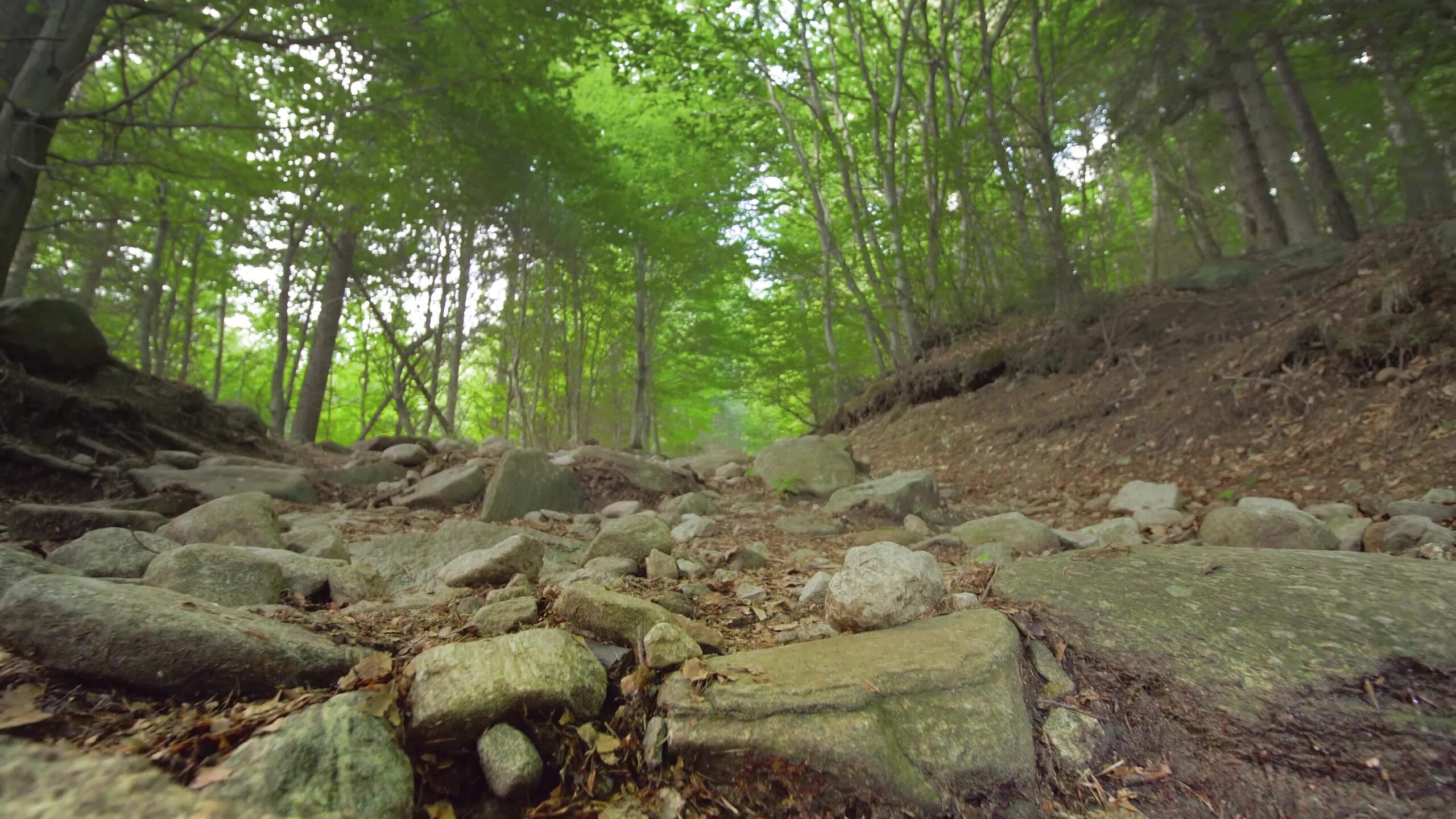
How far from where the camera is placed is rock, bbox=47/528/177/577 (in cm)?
238

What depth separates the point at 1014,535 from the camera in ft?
12.0

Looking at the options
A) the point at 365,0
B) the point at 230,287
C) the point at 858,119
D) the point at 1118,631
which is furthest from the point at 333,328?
the point at 1118,631

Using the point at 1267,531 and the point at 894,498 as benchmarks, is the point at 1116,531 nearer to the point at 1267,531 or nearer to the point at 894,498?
the point at 1267,531

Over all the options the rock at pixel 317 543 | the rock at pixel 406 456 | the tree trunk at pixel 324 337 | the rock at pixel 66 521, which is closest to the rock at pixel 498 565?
the rock at pixel 317 543

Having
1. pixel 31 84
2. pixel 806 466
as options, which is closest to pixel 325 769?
pixel 806 466

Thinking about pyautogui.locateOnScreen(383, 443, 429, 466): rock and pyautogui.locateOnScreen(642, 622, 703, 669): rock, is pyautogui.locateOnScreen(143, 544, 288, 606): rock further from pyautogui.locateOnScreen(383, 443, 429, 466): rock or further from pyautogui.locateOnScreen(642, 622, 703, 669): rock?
pyautogui.locateOnScreen(383, 443, 429, 466): rock

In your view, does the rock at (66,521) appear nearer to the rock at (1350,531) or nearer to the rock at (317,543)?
the rock at (317,543)

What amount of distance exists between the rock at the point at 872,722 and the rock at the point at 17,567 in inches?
65.3

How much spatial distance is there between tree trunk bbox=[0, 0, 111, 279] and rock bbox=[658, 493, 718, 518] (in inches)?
193

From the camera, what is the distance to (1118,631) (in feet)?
6.04

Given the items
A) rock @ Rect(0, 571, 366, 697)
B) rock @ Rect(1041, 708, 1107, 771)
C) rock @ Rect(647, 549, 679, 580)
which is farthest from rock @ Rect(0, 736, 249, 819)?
rock @ Rect(647, 549, 679, 580)

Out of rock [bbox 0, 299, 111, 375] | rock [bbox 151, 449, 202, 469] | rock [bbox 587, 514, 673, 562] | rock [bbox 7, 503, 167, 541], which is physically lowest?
rock [bbox 587, 514, 673, 562]

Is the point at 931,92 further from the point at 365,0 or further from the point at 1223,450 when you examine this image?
the point at 365,0

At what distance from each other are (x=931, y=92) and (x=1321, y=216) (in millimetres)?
11404
